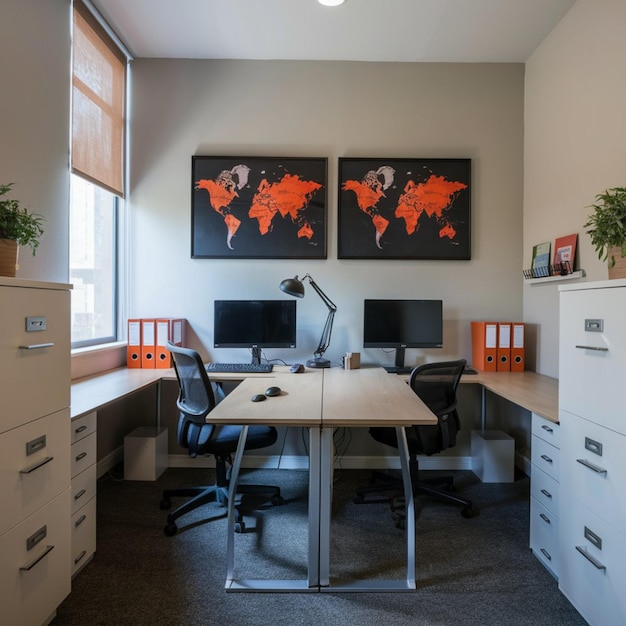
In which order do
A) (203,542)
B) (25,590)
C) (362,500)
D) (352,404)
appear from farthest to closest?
(362,500), (203,542), (352,404), (25,590)

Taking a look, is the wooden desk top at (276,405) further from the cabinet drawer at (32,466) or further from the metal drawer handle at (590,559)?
the metal drawer handle at (590,559)

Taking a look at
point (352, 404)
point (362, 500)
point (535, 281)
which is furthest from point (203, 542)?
point (535, 281)

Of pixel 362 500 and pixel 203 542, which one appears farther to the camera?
pixel 362 500

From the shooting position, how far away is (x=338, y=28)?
264 centimetres

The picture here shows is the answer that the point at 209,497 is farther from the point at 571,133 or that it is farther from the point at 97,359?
the point at 571,133

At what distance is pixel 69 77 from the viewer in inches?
93.5

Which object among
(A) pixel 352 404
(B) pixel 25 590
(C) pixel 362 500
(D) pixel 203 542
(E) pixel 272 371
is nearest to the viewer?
(B) pixel 25 590

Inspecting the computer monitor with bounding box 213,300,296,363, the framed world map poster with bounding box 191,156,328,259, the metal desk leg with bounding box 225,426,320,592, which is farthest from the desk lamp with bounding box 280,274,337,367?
the metal desk leg with bounding box 225,426,320,592

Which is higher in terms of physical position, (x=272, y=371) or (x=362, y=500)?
(x=272, y=371)

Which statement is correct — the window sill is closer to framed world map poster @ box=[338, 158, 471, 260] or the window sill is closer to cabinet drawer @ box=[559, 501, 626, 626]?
framed world map poster @ box=[338, 158, 471, 260]

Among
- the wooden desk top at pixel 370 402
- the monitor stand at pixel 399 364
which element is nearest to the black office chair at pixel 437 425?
the wooden desk top at pixel 370 402

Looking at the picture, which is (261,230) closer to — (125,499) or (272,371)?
(272,371)

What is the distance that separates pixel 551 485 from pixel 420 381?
0.77 meters

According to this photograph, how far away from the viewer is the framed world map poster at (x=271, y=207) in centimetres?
298
